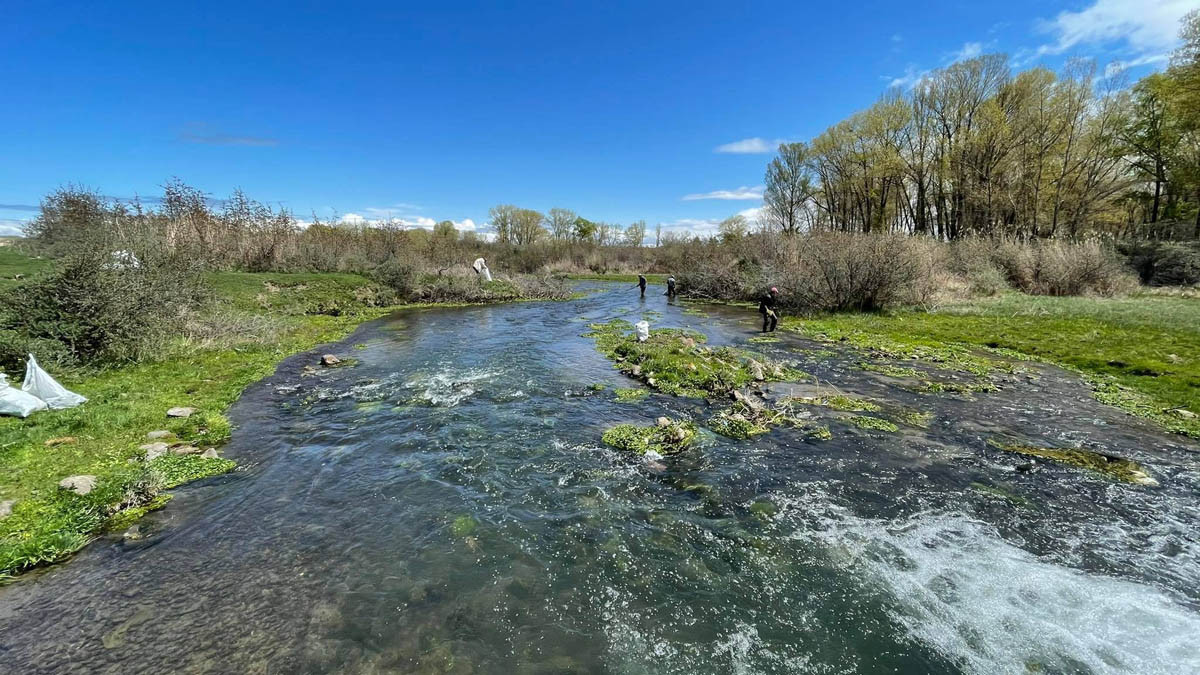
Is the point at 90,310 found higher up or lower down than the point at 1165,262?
higher up

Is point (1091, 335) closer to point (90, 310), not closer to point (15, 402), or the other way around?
point (15, 402)

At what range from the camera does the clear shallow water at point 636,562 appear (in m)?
3.67

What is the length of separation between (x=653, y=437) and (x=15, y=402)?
9846 mm

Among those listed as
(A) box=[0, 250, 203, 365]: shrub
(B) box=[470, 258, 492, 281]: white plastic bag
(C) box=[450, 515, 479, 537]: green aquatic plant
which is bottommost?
(C) box=[450, 515, 479, 537]: green aquatic plant

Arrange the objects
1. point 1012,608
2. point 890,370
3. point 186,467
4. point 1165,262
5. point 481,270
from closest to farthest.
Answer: point 1012,608, point 186,467, point 890,370, point 1165,262, point 481,270

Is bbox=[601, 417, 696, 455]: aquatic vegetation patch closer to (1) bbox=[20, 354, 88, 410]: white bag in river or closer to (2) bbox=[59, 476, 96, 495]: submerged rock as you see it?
(2) bbox=[59, 476, 96, 495]: submerged rock

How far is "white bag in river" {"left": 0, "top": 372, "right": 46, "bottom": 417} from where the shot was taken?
6.77 m

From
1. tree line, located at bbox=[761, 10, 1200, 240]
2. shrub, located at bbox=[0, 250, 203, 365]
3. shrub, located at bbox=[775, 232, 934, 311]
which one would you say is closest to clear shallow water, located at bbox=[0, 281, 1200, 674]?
shrub, located at bbox=[0, 250, 203, 365]

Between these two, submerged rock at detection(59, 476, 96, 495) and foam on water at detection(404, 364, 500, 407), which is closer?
submerged rock at detection(59, 476, 96, 495)

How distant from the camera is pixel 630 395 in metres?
9.98

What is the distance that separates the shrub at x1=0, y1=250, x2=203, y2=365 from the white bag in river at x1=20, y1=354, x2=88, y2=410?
68.5 inches

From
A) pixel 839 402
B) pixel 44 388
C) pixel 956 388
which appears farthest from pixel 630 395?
pixel 44 388

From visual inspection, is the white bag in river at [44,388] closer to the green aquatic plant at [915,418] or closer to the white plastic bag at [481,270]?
the green aquatic plant at [915,418]

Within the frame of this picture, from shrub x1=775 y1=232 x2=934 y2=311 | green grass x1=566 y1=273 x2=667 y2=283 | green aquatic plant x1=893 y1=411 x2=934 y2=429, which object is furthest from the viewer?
green grass x1=566 y1=273 x2=667 y2=283
